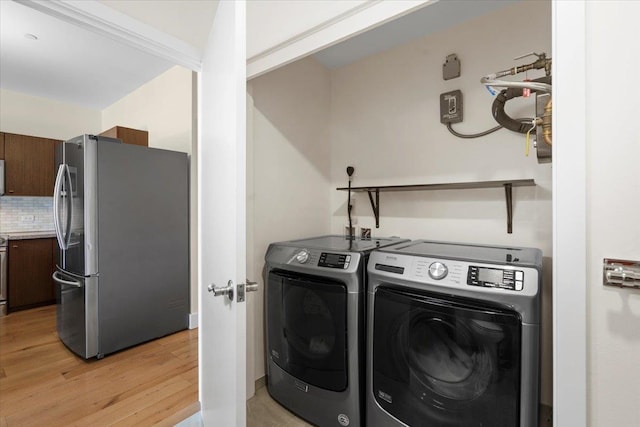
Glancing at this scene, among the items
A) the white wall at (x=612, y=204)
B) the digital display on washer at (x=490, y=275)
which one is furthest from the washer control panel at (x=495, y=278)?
the white wall at (x=612, y=204)

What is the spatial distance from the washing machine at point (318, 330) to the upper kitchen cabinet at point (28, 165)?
381 cm

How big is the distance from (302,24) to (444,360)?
1.76 meters

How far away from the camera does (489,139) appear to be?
1845mm

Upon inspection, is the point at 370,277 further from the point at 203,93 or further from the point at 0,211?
the point at 0,211

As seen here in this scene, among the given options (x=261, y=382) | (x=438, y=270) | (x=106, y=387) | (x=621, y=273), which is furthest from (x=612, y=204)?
(x=106, y=387)

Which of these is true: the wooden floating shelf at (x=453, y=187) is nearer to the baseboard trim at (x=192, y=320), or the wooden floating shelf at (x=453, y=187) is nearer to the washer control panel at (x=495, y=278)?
the washer control panel at (x=495, y=278)

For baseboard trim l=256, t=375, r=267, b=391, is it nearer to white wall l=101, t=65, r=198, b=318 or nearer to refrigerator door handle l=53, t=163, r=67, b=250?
white wall l=101, t=65, r=198, b=318

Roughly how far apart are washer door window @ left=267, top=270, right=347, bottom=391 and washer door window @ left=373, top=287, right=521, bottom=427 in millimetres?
207

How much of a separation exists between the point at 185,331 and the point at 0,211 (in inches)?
125

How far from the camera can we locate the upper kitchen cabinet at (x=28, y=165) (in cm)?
Answer: 355

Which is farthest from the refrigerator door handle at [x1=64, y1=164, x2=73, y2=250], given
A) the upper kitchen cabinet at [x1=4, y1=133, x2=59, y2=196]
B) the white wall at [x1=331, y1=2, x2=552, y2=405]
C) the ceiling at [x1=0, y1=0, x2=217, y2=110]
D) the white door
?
the white wall at [x1=331, y1=2, x2=552, y2=405]

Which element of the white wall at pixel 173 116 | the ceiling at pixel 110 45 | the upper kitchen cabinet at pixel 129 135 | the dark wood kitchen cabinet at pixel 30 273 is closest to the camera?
the ceiling at pixel 110 45

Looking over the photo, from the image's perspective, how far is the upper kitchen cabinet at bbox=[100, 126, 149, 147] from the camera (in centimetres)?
318

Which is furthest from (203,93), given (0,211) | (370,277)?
(0,211)
